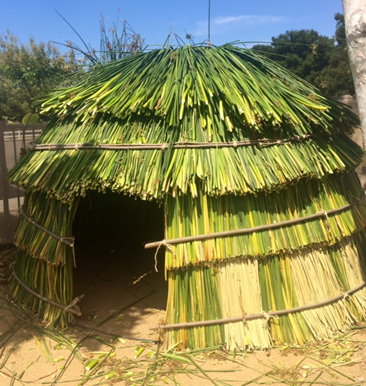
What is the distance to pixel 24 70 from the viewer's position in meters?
13.6

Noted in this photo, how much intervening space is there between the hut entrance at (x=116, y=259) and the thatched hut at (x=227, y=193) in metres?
0.83

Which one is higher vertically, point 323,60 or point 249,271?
point 323,60

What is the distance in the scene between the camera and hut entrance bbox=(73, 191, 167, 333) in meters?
4.69

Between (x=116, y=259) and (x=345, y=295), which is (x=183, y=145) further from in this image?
(x=116, y=259)

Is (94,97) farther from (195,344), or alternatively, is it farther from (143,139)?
(195,344)

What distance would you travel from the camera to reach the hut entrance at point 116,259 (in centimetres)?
469

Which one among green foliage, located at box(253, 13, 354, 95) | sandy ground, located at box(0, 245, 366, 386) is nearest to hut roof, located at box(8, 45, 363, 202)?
sandy ground, located at box(0, 245, 366, 386)

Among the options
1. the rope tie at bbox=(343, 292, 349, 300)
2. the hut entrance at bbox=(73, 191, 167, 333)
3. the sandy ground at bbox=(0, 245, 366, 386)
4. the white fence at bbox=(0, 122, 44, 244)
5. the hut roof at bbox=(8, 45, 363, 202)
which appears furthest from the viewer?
the white fence at bbox=(0, 122, 44, 244)

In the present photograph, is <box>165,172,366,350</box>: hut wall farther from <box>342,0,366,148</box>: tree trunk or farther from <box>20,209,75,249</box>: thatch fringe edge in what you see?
<box>342,0,366,148</box>: tree trunk

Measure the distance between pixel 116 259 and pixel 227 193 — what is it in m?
3.26

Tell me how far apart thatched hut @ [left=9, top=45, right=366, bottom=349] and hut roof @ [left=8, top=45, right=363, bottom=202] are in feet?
0.04

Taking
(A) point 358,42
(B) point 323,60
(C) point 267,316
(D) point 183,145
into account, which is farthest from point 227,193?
(B) point 323,60

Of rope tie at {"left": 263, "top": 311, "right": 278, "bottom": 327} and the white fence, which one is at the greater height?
the white fence

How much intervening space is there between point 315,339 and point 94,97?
3038 mm
